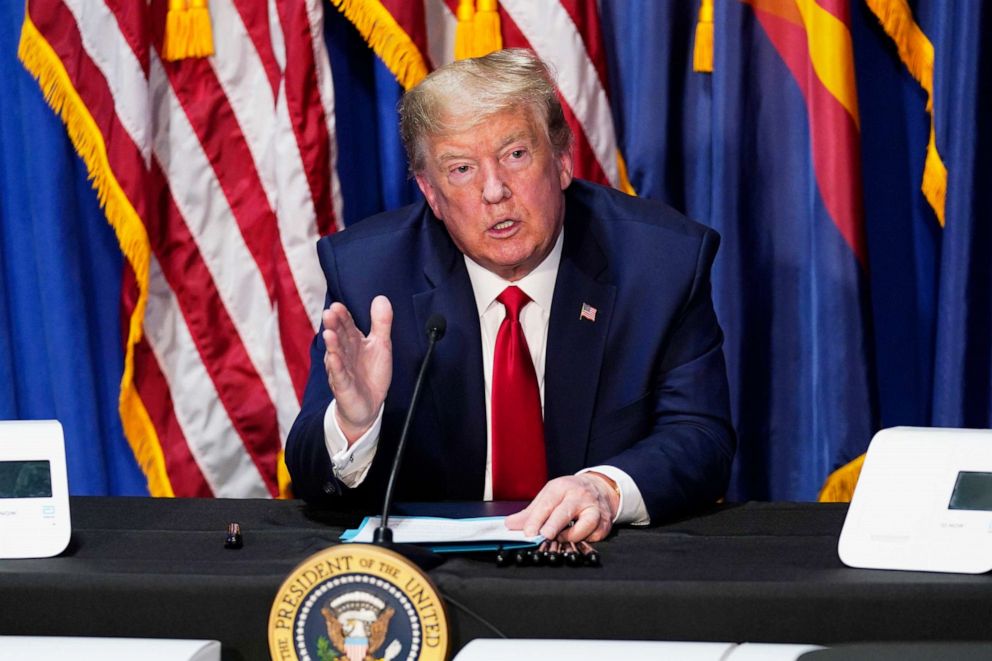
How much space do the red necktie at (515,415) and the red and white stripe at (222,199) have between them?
97cm

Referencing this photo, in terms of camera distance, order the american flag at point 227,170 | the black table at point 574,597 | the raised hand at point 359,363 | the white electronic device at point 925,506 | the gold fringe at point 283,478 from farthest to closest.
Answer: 1. the gold fringe at point 283,478
2. the american flag at point 227,170
3. the raised hand at point 359,363
4. the white electronic device at point 925,506
5. the black table at point 574,597

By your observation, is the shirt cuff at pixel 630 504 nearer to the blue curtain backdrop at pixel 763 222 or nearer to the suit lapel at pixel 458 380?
the suit lapel at pixel 458 380

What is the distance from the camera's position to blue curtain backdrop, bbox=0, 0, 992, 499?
3096mm

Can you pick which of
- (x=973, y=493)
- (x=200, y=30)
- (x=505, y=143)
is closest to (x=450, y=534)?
(x=973, y=493)

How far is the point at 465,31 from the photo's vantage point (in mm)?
3123

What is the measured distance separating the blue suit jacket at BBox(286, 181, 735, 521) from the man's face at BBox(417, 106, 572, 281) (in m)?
0.11

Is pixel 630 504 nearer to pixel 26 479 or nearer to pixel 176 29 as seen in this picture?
pixel 26 479

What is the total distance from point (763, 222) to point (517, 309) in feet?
3.45

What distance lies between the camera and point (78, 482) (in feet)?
11.6

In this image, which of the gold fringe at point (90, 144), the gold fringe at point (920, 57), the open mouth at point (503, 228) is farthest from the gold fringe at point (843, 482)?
the gold fringe at point (90, 144)

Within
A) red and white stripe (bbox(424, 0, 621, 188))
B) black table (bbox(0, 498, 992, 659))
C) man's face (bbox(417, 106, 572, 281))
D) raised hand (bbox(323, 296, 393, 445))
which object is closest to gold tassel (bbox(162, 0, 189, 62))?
red and white stripe (bbox(424, 0, 621, 188))

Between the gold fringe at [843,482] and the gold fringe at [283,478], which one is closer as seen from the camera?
the gold fringe at [843,482]

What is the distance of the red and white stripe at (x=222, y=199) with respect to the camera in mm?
3189

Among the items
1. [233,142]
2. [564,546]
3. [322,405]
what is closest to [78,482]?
[233,142]
